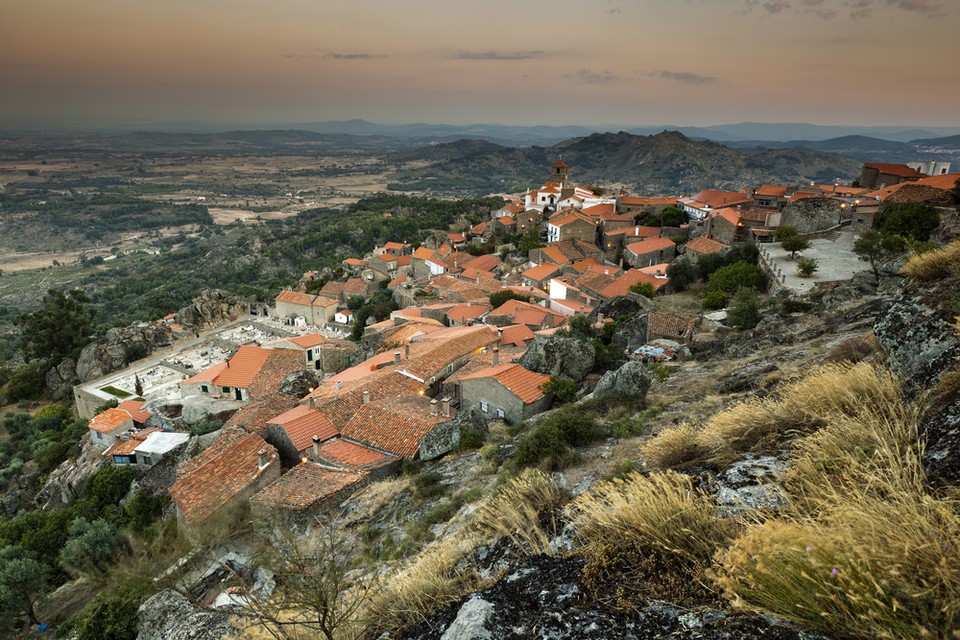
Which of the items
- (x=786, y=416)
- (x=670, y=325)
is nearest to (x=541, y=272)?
(x=670, y=325)

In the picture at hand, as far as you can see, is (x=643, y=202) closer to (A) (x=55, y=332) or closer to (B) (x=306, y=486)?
(B) (x=306, y=486)

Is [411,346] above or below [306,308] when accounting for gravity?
above

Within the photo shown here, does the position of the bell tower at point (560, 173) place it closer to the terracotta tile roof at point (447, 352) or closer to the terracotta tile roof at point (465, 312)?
the terracotta tile roof at point (465, 312)

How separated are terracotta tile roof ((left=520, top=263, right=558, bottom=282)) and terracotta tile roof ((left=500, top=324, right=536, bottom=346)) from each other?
46.6ft

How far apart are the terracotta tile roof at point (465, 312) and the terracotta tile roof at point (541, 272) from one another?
8478mm

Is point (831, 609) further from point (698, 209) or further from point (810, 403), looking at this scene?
point (698, 209)

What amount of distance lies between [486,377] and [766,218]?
89.0 ft

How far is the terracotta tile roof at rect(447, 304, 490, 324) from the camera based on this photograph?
99.0ft

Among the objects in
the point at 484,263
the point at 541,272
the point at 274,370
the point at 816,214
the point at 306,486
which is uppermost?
the point at 816,214

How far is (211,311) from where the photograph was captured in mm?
44125

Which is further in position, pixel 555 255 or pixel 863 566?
pixel 555 255

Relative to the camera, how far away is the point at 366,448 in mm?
14711

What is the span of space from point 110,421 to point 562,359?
22.1 metres

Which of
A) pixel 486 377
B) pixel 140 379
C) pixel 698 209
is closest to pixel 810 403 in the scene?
pixel 486 377
